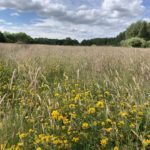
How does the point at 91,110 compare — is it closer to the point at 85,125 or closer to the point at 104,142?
the point at 85,125

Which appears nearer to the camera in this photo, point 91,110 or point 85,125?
point 85,125

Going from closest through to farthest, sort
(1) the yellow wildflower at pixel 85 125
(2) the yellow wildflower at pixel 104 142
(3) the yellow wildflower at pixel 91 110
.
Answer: (2) the yellow wildflower at pixel 104 142, (1) the yellow wildflower at pixel 85 125, (3) the yellow wildflower at pixel 91 110

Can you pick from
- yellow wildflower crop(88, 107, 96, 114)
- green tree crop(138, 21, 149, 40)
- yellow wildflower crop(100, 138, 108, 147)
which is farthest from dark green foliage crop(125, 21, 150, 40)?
yellow wildflower crop(100, 138, 108, 147)

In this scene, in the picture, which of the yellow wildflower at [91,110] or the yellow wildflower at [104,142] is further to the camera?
the yellow wildflower at [91,110]

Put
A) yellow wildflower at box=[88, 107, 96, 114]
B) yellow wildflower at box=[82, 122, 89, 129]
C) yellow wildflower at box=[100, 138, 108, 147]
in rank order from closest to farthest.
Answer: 1. yellow wildflower at box=[100, 138, 108, 147]
2. yellow wildflower at box=[82, 122, 89, 129]
3. yellow wildflower at box=[88, 107, 96, 114]

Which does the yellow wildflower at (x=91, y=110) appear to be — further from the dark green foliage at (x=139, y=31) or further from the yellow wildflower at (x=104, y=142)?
the dark green foliage at (x=139, y=31)

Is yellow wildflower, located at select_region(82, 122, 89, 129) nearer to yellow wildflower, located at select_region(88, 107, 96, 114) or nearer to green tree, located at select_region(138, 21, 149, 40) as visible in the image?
yellow wildflower, located at select_region(88, 107, 96, 114)

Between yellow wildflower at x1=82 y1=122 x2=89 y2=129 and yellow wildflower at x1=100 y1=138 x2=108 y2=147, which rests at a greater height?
yellow wildflower at x1=82 y1=122 x2=89 y2=129

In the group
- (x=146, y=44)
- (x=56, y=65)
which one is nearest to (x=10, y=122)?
(x=56, y=65)

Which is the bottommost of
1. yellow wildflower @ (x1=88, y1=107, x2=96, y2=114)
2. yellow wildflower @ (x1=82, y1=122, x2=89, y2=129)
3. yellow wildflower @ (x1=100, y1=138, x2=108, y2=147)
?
yellow wildflower @ (x1=100, y1=138, x2=108, y2=147)

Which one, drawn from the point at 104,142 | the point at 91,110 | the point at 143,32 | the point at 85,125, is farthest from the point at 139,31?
the point at 104,142

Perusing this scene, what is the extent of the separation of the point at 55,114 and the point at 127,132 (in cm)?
66

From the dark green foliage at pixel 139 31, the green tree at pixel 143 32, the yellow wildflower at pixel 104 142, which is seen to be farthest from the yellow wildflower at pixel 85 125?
the green tree at pixel 143 32

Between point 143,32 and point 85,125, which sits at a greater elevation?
point 143,32
